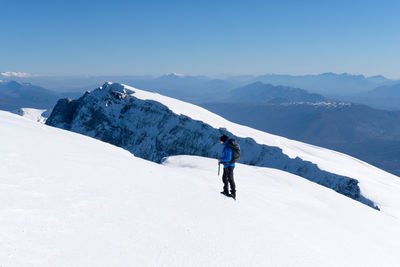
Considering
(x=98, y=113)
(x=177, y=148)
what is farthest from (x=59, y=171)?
(x=98, y=113)

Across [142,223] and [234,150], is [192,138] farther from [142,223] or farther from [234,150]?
[142,223]

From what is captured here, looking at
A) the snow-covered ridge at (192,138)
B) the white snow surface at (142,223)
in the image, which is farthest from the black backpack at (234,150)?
the snow-covered ridge at (192,138)

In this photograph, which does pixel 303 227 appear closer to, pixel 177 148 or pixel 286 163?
pixel 286 163

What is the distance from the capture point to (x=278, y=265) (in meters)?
6.71

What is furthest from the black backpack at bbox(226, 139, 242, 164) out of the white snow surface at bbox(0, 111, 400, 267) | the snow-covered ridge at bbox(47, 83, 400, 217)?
the snow-covered ridge at bbox(47, 83, 400, 217)

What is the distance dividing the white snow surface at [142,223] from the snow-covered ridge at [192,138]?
42742 millimetres

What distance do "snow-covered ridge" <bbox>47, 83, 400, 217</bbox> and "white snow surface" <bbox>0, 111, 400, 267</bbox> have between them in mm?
42742

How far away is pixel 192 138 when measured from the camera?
9069 cm

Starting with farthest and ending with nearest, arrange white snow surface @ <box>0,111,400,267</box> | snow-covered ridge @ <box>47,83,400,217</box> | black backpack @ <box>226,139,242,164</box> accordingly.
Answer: snow-covered ridge @ <box>47,83,400,217</box>
black backpack @ <box>226,139,242,164</box>
white snow surface @ <box>0,111,400,267</box>

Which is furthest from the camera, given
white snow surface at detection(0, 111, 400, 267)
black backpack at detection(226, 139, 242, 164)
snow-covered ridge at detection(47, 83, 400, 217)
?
snow-covered ridge at detection(47, 83, 400, 217)

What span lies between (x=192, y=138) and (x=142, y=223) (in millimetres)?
83545

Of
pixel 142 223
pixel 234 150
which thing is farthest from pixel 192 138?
pixel 142 223

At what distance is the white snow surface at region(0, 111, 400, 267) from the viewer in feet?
18.7

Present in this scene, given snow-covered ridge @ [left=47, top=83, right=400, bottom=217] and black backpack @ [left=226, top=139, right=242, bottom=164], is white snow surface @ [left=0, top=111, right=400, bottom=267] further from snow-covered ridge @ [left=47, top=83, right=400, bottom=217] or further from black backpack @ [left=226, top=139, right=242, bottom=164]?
snow-covered ridge @ [left=47, top=83, right=400, bottom=217]
